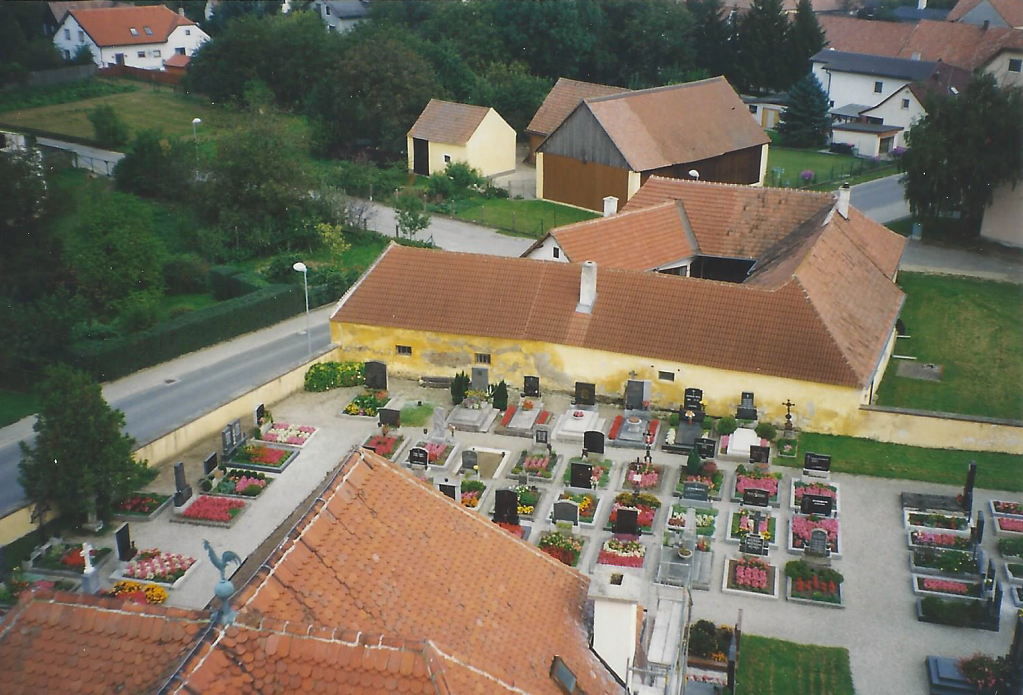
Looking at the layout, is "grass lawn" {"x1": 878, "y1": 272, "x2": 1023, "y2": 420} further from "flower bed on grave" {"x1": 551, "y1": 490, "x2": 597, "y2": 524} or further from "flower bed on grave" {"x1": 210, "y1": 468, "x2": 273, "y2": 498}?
"flower bed on grave" {"x1": 210, "y1": 468, "x2": 273, "y2": 498}

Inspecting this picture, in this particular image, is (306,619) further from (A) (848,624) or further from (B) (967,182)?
(B) (967,182)

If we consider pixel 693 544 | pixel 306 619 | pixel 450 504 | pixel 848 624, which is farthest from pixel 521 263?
pixel 306 619

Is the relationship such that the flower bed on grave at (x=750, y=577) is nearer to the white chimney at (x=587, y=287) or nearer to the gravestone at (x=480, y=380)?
the gravestone at (x=480, y=380)

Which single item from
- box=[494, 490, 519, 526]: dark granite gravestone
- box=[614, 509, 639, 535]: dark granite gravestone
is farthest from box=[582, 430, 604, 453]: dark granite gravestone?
box=[494, 490, 519, 526]: dark granite gravestone

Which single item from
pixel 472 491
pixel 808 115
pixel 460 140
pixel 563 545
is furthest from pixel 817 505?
pixel 808 115

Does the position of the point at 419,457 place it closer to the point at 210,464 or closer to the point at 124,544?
the point at 210,464
